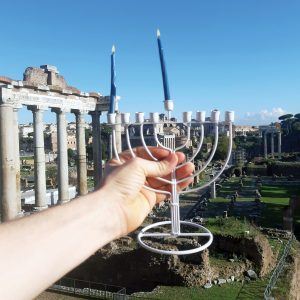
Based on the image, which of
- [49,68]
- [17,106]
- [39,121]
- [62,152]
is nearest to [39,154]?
[39,121]

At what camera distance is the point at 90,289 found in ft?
40.9

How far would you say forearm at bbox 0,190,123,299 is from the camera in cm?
180

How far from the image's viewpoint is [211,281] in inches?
487

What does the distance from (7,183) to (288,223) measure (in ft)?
43.3

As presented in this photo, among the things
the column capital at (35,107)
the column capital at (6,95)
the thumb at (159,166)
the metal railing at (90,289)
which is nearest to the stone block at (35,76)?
the column capital at (35,107)

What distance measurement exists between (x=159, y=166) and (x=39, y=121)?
13343 mm

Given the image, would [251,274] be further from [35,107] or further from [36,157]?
[35,107]

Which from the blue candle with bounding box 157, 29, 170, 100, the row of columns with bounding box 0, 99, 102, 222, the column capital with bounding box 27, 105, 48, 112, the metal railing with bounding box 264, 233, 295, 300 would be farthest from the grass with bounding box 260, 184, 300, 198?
the blue candle with bounding box 157, 29, 170, 100

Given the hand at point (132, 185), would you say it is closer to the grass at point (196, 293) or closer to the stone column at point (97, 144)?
the grass at point (196, 293)

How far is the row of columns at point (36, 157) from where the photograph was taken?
1333 cm

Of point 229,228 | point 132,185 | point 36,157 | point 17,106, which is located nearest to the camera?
point 132,185

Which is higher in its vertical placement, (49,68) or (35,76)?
(49,68)

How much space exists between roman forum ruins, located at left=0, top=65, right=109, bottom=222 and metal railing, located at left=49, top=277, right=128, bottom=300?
2720mm

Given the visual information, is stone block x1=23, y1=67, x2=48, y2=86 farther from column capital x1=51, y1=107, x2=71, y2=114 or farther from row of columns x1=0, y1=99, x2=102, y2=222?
column capital x1=51, y1=107, x2=71, y2=114
